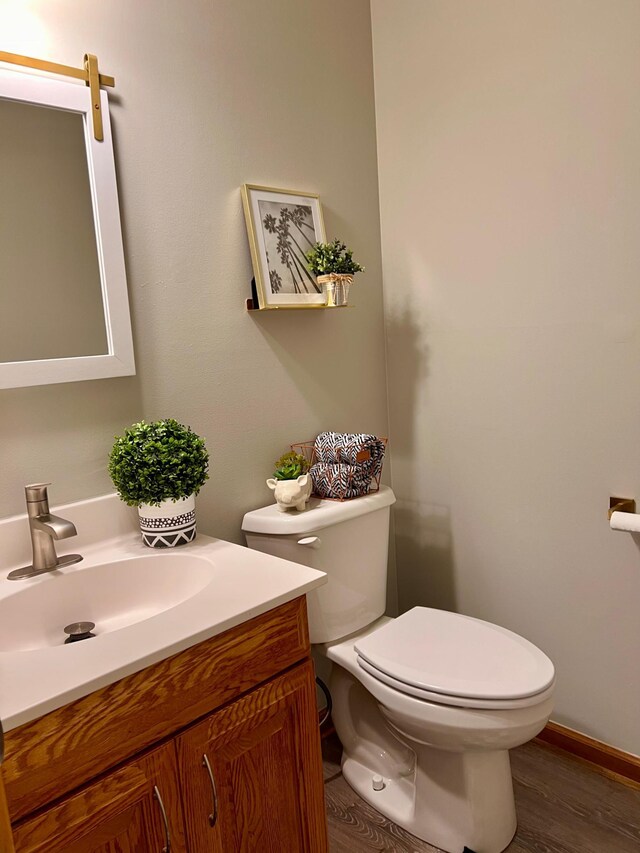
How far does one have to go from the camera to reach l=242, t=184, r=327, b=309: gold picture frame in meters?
1.70

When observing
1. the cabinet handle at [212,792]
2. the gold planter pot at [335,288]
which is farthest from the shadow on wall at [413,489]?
the cabinet handle at [212,792]

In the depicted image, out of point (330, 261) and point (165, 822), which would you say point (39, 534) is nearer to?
point (165, 822)

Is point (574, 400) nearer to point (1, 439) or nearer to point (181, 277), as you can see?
point (181, 277)

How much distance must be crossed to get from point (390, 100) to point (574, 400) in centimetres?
110

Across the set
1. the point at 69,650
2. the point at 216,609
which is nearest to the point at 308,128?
the point at 216,609

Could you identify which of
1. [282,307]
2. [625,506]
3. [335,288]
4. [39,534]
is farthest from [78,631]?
[625,506]

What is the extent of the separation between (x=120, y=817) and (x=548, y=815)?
46.4 inches

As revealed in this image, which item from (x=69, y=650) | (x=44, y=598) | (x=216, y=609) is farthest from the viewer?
(x=44, y=598)

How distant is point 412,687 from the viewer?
1408 millimetres

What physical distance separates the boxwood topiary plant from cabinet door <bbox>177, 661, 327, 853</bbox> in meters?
0.46

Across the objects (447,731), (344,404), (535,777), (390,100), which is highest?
(390,100)

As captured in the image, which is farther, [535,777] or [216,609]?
[535,777]

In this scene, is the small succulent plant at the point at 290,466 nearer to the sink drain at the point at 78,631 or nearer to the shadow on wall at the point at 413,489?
the shadow on wall at the point at 413,489

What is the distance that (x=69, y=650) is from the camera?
96cm
